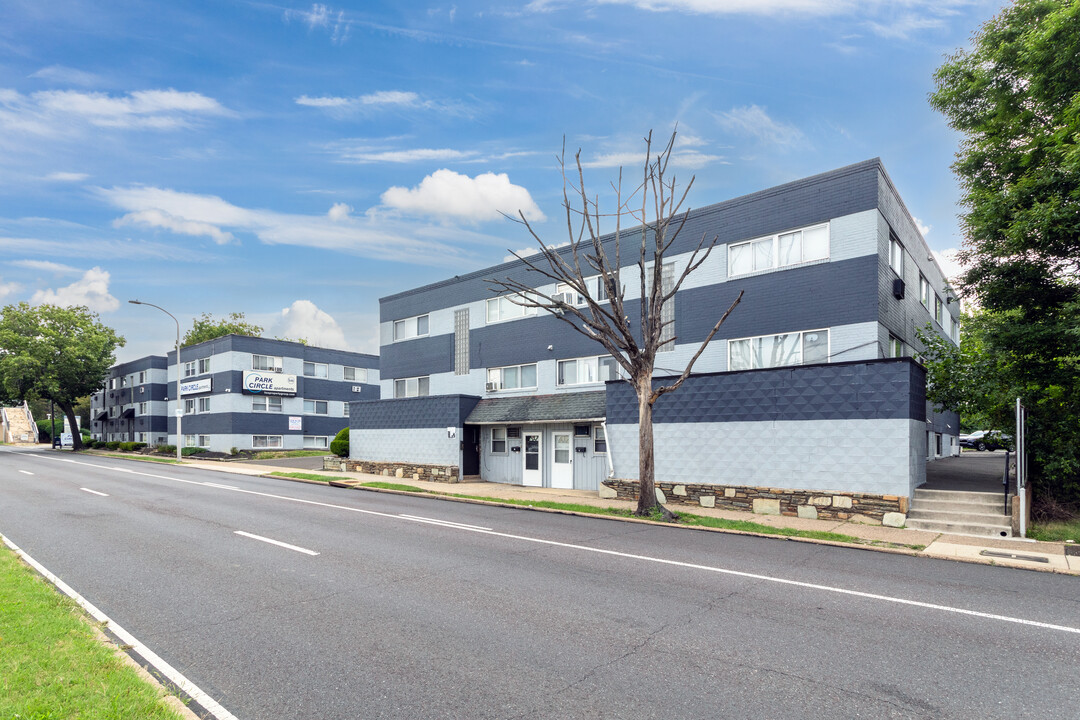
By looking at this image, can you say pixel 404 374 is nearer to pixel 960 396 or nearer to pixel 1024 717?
pixel 960 396

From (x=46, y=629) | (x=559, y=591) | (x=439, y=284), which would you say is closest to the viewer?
(x=46, y=629)

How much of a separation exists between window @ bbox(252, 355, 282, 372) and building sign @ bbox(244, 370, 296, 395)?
0.49 metres

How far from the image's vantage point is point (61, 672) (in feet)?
16.4

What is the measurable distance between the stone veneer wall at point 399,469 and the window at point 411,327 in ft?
21.0

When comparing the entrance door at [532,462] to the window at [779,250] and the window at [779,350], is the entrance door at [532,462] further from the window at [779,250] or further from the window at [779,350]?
the window at [779,250]

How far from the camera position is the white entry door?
869 inches

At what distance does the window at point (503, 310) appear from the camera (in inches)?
982

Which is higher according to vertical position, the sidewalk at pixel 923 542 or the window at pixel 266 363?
the window at pixel 266 363

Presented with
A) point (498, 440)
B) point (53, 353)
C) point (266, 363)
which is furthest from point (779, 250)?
point (53, 353)

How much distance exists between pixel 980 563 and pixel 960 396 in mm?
9599

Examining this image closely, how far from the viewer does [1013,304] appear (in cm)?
1438

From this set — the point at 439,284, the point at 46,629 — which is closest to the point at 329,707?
the point at 46,629

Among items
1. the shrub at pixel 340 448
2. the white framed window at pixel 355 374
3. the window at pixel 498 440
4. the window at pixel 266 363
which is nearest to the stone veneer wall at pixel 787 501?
the window at pixel 498 440

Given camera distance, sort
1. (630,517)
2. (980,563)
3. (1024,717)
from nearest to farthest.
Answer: (1024,717)
(980,563)
(630,517)
